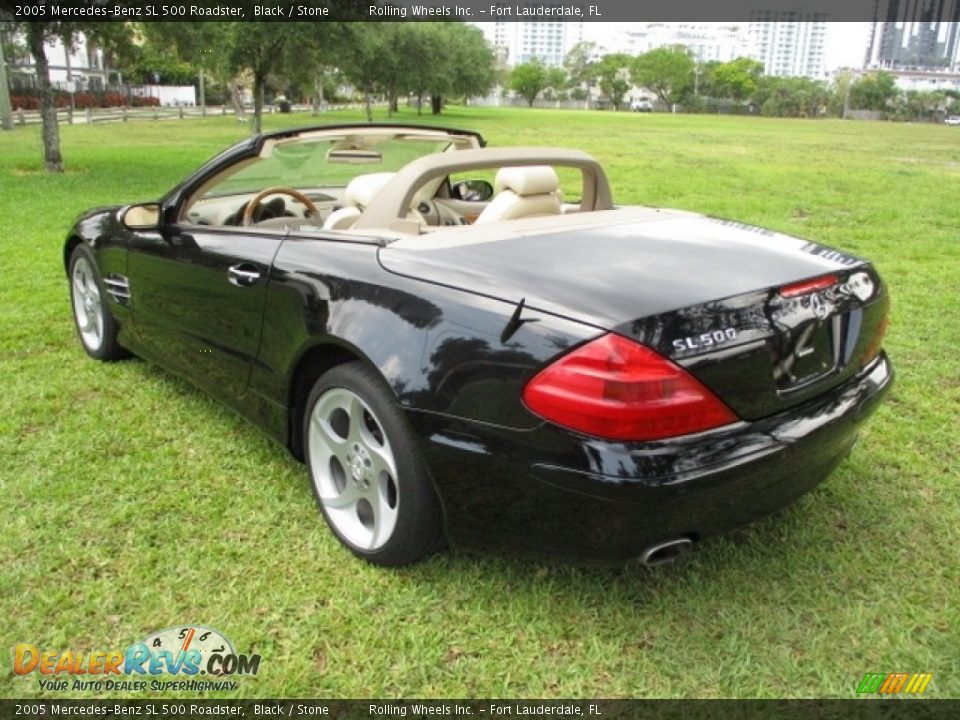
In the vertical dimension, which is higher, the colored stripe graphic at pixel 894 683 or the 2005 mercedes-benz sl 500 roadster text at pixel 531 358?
the 2005 mercedes-benz sl 500 roadster text at pixel 531 358

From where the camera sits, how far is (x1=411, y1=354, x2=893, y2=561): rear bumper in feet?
6.29

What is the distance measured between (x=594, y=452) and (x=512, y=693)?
690 millimetres

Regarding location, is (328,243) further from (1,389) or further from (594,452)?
(1,389)

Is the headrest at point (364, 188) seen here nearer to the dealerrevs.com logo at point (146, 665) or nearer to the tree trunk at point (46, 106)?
the dealerrevs.com logo at point (146, 665)

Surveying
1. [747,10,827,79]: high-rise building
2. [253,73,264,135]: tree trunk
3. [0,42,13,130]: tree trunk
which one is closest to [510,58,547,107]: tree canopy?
[747,10,827,79]: high-rise building

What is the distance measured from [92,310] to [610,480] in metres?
3.53

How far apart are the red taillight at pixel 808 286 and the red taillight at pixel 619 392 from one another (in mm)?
472

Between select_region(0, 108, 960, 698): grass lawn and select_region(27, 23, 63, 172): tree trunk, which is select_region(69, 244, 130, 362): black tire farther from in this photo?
select_region(27, 23, 63, 172): tree trunk

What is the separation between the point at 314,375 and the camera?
266 centimetres

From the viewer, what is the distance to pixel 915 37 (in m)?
154

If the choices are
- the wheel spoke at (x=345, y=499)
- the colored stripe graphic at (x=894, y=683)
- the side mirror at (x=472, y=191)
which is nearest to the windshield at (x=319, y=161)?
the side mirror at (x=472, y=191)

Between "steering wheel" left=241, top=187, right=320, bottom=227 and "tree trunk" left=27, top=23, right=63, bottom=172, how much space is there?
13.4 metres

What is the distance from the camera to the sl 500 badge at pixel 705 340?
1952 mm

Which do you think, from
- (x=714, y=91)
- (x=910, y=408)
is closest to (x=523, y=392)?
(x=910, y=408)
